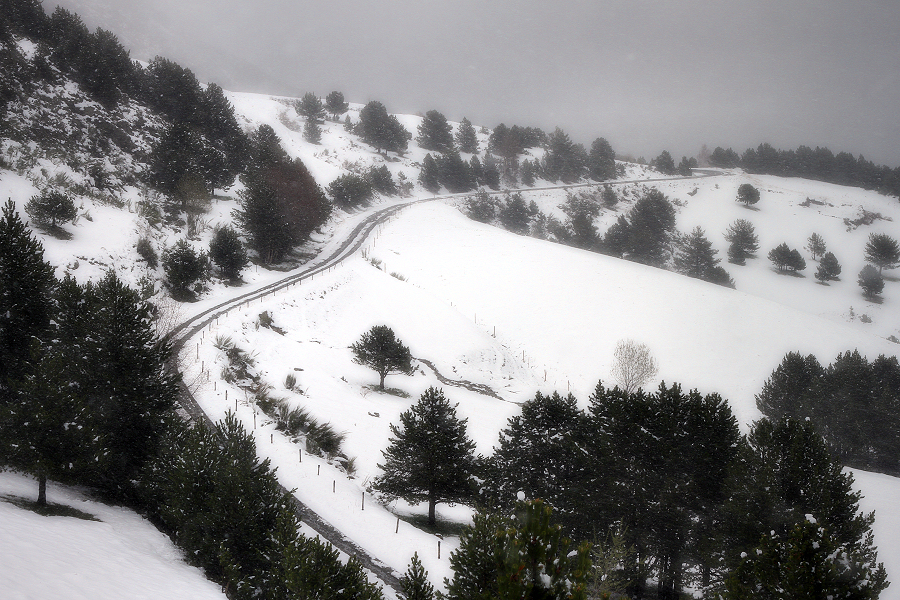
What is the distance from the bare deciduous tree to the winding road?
35.4 ft

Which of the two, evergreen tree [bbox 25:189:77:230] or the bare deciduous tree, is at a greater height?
evergreen tree [bbox 25:189:77:230]

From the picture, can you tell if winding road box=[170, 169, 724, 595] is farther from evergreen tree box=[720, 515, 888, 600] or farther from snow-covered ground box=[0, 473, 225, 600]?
evergreen tree box=[720, 515, 888, 600]

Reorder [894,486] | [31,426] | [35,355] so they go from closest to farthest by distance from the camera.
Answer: [31,426] → [35,355] → [894,486]

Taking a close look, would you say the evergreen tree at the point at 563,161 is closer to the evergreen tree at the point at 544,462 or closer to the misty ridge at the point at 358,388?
the misty ridge at the point at 358,388

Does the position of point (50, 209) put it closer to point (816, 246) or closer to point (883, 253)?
point (816, 246)

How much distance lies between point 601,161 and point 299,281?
312ft

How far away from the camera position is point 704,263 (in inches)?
2753

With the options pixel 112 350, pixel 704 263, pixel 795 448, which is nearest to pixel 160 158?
pixel 112 350

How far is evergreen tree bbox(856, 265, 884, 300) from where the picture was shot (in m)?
65.7

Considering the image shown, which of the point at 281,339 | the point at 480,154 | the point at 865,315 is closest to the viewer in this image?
the point at 281,339

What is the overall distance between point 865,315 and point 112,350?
84.3 m

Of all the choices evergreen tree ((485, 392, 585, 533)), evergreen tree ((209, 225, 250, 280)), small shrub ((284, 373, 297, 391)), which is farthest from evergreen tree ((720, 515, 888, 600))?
evergreen tree ((209, 225, 250, 280))

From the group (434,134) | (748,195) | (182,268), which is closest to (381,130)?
(434,134)

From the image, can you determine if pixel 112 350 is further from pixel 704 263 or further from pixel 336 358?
pixel 704 263
